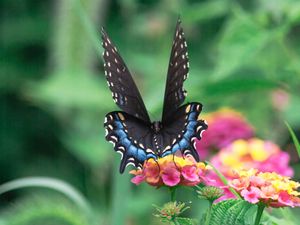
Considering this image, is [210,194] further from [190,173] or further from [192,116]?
[192,116]

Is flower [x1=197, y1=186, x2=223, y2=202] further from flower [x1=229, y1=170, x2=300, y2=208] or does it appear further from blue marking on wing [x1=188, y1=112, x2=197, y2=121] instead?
blue marking on wing [x1=188, y1=112, x2=197, y2=121]

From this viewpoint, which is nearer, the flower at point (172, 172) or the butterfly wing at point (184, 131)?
→ the flower at point (172, 172)

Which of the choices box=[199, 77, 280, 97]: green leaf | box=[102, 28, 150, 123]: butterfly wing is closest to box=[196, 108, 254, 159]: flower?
box=[199, 77, 280, 97]: green leaf

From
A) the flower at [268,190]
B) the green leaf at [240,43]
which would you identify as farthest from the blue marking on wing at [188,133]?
the green leaf at [240,43]

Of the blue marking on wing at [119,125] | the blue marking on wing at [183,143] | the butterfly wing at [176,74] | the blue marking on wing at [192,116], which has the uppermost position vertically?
the butterfly wing at [176,74]

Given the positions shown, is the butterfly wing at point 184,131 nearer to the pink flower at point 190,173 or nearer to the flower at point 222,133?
the pink flower at point 190,173

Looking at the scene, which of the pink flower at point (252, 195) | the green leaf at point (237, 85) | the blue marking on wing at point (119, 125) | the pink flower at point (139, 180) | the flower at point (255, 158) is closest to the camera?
the pink flower at point (252, 195)

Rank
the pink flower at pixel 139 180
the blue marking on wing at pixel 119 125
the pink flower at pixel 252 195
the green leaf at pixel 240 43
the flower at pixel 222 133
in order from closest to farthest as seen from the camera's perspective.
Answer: the pink flower at pixel 252 195 < the pink flower at pixel 139 180 < the blue marking on wing at pixel 119 125 < the green leaf at pixel 240 43 < the flower at pixel 222 133
